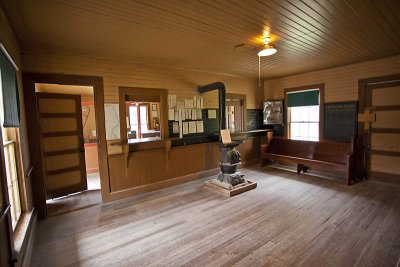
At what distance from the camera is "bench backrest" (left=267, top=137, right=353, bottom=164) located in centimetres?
453

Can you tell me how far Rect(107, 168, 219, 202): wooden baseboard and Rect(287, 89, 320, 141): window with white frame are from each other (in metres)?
2.65

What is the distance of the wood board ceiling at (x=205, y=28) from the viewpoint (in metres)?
2.06

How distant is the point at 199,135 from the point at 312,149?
2862 millimetres

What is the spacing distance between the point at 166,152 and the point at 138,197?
1044 mm

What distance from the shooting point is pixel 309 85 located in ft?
17.5

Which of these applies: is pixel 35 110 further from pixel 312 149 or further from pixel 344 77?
pixel 344 77

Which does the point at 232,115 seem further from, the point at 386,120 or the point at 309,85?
the point at 386,120

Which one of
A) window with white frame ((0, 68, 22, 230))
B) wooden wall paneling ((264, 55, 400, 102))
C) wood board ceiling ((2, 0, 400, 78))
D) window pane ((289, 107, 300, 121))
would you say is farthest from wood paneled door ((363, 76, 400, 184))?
window with white frame ((0, 68, 22, 230))

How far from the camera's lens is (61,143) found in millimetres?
4020

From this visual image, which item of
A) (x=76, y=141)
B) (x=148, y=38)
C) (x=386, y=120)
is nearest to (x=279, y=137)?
(x=386, y=120)

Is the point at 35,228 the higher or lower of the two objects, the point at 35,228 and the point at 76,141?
the lower

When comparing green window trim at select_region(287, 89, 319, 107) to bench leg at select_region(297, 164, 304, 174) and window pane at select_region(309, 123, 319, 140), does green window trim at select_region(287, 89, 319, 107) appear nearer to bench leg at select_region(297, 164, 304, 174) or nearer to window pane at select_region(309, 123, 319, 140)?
window pane at select_region(309, 123, 319, 140)

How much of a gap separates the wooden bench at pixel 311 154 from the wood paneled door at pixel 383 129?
55 centimetres

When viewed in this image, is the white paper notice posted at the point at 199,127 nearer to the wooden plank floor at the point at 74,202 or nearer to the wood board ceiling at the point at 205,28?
the wood board ceiling at the point at 205,28
